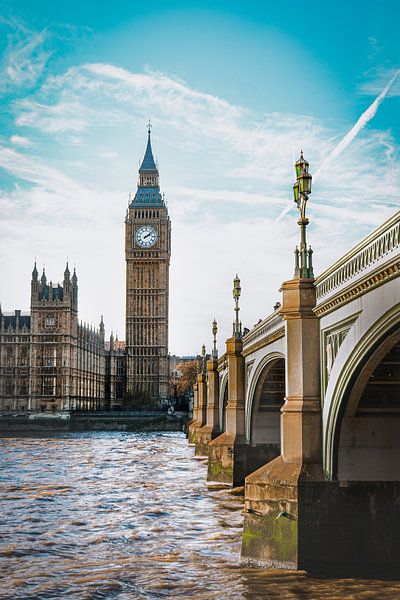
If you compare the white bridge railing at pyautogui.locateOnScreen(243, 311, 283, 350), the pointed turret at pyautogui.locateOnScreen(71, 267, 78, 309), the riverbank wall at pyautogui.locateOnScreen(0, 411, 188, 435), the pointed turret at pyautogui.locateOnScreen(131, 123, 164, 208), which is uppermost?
the pointed turret at pyautogui.locateOnScreen(131, 123, 164, 208)

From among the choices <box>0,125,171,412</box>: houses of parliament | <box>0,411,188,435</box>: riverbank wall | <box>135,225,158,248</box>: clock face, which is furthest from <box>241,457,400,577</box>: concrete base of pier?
<box>135,225,158,248</box>: clock face

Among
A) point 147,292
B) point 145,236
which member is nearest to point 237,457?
point 147,292

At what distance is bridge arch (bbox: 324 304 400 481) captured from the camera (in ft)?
45.9

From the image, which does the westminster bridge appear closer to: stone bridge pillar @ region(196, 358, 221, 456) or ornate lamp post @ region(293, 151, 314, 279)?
ornate lamp post @ region(293, 151, 314, 279)

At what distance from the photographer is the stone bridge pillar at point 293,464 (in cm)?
1413

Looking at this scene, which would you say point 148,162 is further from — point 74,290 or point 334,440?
point 334,440

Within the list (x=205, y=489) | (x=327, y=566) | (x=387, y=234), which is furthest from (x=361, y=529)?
(x=205, y=489)

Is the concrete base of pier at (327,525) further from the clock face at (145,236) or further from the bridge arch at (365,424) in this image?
the clock face at (145,236)

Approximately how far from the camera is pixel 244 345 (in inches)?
1150

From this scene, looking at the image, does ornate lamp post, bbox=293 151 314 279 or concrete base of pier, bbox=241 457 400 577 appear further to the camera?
ornate lamp post, bbox=293 151 314 279

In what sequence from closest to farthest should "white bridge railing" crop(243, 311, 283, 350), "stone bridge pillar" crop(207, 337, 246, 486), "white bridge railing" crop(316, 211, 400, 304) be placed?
"white bridge railing" crop(316, 211, 400, 304) < "white bridge railing" crop(243, 311, 283, 350) < "stone bridge pillar" crop(207, 337, 246, 486)

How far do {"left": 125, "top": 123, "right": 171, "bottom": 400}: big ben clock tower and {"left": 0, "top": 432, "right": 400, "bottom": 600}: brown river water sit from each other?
9360cm

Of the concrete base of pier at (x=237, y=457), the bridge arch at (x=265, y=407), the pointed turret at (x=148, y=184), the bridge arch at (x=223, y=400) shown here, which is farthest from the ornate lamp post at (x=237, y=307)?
the pointed turret at (x=148, y=184)

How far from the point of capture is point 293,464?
15.0 metres
